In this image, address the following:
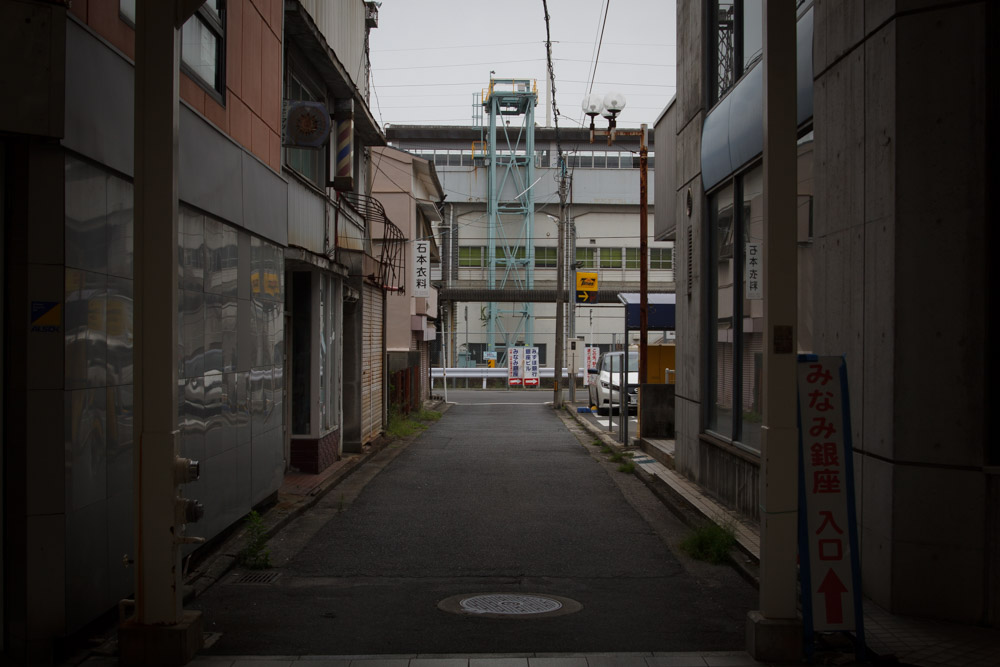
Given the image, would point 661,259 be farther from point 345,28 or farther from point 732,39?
point 732,39

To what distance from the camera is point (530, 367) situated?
43406 millimetres

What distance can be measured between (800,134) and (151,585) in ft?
21.4

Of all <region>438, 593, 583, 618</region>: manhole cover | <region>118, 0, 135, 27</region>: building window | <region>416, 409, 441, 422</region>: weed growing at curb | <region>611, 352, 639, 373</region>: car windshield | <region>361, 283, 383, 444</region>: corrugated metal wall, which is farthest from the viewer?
<region>611, 352, 639, 373</region>: car windshield

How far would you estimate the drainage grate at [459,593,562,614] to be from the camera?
6523mm

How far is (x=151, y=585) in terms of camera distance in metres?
5.02

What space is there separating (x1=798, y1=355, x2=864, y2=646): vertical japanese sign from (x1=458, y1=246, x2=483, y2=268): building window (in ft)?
144

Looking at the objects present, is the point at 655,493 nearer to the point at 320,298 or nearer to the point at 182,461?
the point at 320,298

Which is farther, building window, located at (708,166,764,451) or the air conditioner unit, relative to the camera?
the air conditioner unit

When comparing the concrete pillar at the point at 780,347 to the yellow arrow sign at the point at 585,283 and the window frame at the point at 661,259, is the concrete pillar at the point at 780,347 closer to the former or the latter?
the yellow arrow sign at the point at 585,283

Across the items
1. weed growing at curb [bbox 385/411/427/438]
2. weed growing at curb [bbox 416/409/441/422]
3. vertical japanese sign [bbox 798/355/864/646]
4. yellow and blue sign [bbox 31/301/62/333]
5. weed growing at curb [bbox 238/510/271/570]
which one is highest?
yellow and blue sign [bbox 31/301/62/333]

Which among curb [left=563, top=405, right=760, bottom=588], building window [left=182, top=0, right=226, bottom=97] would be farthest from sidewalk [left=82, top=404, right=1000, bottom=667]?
building window [left=182, top=0, right=226, bottom=97]

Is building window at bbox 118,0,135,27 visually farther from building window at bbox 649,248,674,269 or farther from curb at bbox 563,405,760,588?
building window at bbox 649,248,674,269

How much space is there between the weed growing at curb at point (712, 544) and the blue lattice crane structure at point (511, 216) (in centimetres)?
3832

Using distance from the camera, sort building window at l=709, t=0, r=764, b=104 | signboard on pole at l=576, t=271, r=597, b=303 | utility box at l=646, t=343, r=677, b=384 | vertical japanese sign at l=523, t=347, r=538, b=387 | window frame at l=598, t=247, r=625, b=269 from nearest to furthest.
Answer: building window at l=709, t=0, r=764, b=104, utility box at l=646, t=343, r=677, b=384, signboard on pole at l=576, t=271, r=597, b=303, vertical japanese sign at l=523, t=347, r=538, b=387, window frame at l=598, t=247, r=625, b=269
